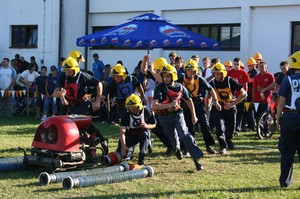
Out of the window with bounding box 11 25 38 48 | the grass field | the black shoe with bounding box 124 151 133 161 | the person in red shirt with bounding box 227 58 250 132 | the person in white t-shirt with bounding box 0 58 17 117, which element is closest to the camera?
the grass field

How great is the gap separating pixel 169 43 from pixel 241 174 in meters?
8.14

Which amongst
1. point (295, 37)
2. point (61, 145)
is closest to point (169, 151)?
point (61, 145)

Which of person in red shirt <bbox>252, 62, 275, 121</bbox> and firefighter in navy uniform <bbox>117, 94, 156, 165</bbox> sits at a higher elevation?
person in red shirt <bbox>252, 62, 275, 121</bbox>

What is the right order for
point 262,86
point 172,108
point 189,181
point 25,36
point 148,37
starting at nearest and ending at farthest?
point 189,181
point 172,108
point 262,86
point 148,37
point 25,36

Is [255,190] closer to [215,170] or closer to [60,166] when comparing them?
[215,170]

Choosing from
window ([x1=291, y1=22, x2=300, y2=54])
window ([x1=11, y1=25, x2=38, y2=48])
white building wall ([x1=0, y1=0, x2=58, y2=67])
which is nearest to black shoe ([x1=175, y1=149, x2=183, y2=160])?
window ([x1=291, y1=22, x2=300, y2=54])

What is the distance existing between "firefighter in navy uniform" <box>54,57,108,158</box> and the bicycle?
542 cm

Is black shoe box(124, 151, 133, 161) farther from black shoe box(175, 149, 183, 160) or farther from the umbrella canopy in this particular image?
the umbrella canopy

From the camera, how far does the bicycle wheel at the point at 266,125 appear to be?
15.4 meters

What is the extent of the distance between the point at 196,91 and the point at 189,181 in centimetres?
273

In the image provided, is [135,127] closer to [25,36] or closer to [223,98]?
[223,98]

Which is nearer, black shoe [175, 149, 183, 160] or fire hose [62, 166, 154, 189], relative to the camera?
fire hose [62, 166, 154, 189]

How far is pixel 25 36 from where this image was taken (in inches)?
1078

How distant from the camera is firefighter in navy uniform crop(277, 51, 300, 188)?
28.9ft
